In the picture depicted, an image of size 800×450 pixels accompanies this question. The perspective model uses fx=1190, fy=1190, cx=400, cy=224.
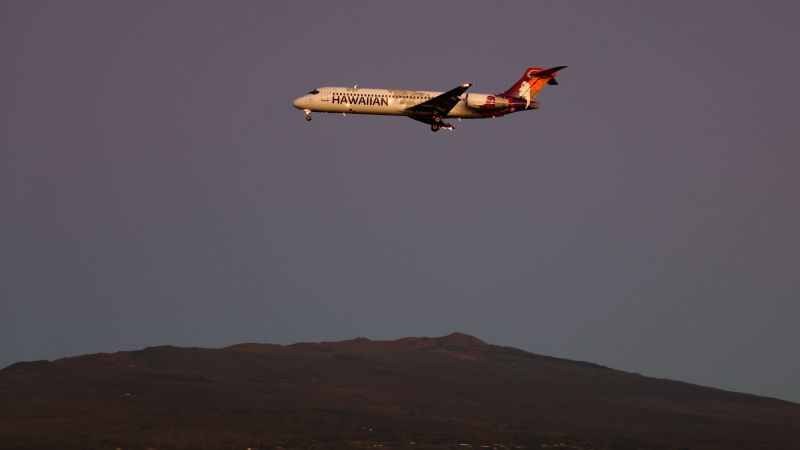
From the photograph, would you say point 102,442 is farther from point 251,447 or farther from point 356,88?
point 356,88

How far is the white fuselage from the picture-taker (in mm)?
114750

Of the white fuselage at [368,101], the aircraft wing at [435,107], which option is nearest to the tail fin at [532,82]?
the white fuselage at [368,101]

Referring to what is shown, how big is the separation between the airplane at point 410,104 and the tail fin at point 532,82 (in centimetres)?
561

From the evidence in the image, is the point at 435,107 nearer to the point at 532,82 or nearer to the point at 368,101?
the point at 368,101

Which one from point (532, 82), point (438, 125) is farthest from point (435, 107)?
point (532, 82)

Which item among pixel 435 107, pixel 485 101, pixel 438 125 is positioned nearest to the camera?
pixel 435 107

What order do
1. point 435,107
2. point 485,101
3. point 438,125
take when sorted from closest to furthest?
point 435,107
point 438,125
point 485,101

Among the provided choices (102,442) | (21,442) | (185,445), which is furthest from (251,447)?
(21,442)

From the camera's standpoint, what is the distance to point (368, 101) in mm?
114562

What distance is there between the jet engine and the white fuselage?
1.66ft

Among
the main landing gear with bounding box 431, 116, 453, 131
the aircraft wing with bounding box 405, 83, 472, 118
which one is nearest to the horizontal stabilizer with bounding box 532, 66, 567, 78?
the aircraft wing with bounding box 405, 83, 472, 118

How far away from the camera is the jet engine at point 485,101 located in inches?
4577

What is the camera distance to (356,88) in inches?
4572

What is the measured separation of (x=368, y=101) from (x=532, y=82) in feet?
70.0
